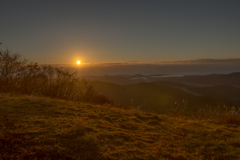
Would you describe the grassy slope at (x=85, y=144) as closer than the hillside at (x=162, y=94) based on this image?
Yes

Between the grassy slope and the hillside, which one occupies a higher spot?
the grassy slope

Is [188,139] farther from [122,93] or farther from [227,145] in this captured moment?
[122,93]

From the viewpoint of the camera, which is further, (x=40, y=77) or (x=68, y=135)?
(x=40, y=77)

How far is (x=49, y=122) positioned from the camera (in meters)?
4.47

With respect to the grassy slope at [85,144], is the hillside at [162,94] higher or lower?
lower

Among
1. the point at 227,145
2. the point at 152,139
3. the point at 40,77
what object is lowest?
the point at 227,145

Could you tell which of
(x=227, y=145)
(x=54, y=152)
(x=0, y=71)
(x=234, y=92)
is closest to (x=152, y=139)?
(x=227, y=145)

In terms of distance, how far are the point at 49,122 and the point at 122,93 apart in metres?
80.6

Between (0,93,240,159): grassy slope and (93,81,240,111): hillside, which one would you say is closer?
(0,93,240,159): grassy slope

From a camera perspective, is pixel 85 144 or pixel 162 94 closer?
pixel 85 144

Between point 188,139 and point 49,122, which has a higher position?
Answer: point 49,122

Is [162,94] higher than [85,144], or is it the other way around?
[85,144]

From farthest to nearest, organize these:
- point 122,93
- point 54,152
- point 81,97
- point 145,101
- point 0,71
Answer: point 122,93 < point 145,101 < point 81,97 < point 0,71 < point 54,152

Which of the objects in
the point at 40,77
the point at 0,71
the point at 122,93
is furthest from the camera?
the point at 122,93
